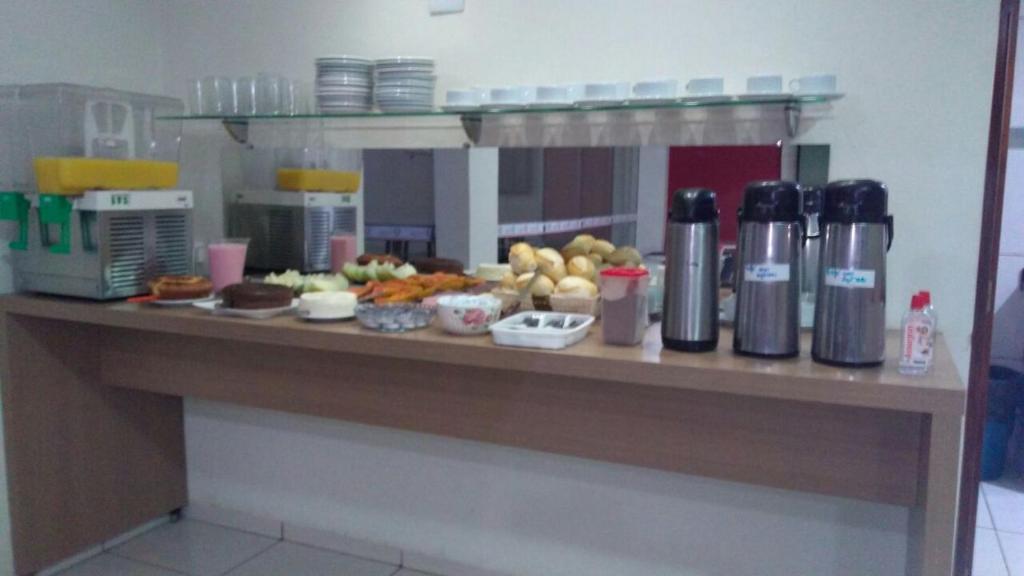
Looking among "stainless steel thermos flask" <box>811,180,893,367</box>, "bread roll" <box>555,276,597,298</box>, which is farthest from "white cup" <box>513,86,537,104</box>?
"stainless steel thermos flask" <box>811,180,893,367</box>

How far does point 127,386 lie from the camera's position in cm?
231

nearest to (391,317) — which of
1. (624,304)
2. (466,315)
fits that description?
(466,315)

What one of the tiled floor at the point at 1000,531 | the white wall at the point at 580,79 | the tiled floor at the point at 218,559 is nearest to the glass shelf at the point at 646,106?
the white wall at the point at 580,79

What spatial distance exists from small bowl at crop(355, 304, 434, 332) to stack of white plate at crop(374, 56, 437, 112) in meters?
0.62

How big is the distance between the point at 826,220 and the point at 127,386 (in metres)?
1.98

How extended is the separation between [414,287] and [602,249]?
47cm

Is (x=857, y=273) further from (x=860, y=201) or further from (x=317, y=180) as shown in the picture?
(x=317, y=180)

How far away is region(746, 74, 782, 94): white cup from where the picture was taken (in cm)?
164

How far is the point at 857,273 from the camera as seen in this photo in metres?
1.34

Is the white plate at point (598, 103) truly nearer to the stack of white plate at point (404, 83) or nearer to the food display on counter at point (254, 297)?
the stack of white plate at point (404, 83)

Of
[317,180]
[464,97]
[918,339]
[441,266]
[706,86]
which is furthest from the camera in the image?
[317,180]

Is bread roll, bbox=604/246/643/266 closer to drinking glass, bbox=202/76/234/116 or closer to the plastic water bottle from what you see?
the plastic water bottle

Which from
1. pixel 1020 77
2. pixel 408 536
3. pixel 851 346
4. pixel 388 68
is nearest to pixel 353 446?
pixel 408 536

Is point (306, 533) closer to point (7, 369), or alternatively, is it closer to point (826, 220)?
point (7, 369)
